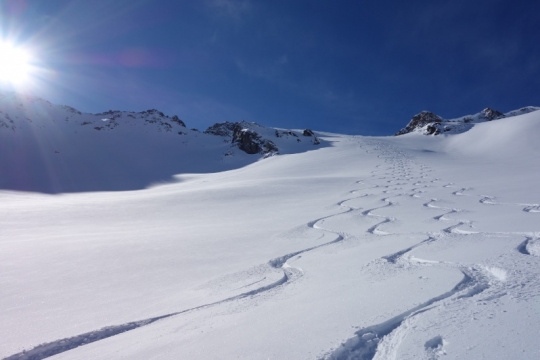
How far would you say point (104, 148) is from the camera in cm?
4009

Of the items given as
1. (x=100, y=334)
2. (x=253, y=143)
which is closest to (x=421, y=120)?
(x=253, y=143)

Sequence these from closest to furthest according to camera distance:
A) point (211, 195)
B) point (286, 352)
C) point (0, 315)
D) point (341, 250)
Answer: point (286, 352)
point (0, 315)
point (341, 250)
point (211, 195)

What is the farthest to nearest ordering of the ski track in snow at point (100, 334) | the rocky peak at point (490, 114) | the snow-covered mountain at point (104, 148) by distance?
Result: 1. the rocky peak at point (490, 114)
2. the snow-covered mountain at point (104, 148)
3. the ski track in snow at point (100, 334)

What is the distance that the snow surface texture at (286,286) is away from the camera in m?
1.89

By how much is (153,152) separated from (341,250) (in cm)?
4145

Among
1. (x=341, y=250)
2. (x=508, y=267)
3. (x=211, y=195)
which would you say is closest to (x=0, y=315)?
(x=341, y=250)

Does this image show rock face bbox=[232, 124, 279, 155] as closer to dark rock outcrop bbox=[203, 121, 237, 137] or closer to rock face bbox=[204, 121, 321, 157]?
rock face bbox=[204, 121, 321, 157]

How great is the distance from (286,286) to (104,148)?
42.5 meters

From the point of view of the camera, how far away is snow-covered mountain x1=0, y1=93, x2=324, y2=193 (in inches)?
1133

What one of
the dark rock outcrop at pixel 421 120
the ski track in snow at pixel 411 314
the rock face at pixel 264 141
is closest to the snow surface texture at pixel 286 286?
the ski track in snow at pixel 411 314

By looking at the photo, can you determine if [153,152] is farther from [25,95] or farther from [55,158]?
[25,95]

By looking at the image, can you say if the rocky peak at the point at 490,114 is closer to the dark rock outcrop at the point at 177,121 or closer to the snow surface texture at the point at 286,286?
the dark rock outcrop at the point at 177,121

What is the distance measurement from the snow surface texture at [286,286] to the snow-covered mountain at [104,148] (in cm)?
2256

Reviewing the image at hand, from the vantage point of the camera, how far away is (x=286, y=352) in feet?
5.95
